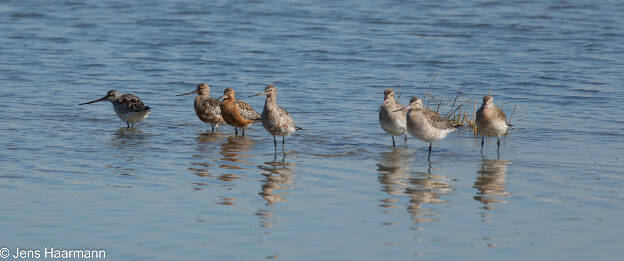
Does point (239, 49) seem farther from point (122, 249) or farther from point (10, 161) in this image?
point (122, 249)

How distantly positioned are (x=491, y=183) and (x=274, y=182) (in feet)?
8.07

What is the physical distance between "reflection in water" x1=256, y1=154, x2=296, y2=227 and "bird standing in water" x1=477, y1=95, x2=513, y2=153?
2.82 m

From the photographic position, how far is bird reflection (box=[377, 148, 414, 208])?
10.4 m

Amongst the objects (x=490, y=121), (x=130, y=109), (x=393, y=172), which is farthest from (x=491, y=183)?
(x=130, y=109)

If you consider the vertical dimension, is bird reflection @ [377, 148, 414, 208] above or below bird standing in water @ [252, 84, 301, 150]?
below

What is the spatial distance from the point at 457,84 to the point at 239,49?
7.03 m

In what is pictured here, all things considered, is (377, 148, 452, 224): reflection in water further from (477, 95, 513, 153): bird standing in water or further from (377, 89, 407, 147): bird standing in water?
(477, 95, 513, 153): bird standing in water

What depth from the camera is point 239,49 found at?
974 inches

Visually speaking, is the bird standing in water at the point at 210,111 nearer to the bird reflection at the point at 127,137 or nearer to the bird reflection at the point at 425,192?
the bird reflection at the point at 127,137

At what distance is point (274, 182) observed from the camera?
36.1ft

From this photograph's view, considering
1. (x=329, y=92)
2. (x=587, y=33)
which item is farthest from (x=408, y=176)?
(x=587, y=33)

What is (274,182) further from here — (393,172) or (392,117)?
(392,117)

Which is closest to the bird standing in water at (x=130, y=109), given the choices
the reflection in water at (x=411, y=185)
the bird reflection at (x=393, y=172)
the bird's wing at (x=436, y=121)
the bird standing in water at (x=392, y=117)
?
the bird standing in water at (x=392, y=117)

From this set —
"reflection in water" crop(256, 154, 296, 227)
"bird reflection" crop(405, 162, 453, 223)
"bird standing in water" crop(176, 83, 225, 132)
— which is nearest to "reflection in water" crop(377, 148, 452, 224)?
"bird reflection" crop(405, 162, 453, 223)
